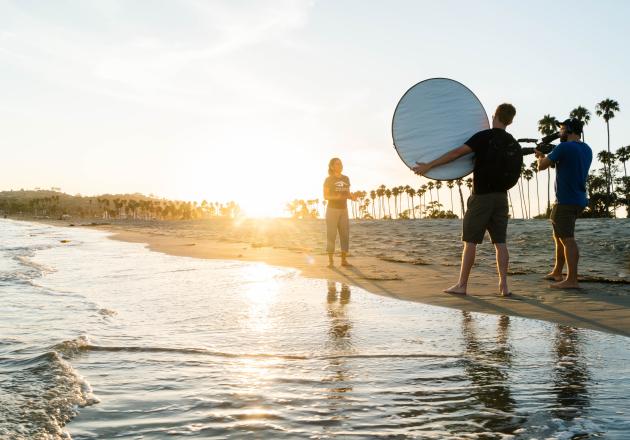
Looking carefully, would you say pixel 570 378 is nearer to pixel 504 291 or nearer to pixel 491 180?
pixel 504 291

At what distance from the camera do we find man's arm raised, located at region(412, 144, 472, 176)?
227 inches

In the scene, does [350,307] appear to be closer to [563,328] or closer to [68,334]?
[563,328]

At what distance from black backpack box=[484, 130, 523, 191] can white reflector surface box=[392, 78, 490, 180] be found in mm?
290

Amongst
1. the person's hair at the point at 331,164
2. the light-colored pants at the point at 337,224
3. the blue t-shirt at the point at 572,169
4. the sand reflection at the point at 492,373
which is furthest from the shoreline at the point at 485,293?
the person's hair at the point at 331,164

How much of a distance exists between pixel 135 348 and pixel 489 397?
2251 mm

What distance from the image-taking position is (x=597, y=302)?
17.0 feet

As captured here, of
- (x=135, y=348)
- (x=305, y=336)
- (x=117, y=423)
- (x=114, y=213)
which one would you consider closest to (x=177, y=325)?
(x=135, y=348)

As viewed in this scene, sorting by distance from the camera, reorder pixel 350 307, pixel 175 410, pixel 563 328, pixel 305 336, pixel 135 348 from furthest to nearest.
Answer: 1. pixel 350 307
2. pixel 563 328
3. pixel 305 336
4. pixel 135 348
5. pixel 175 410

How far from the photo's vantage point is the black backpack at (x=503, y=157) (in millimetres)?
5699

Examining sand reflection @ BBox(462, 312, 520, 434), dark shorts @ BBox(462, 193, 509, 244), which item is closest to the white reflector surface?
dark shorts @ BBox(462, 193, 509, 244)

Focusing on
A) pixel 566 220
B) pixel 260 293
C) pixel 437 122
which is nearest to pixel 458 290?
pixel 566 220

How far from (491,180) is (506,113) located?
0.77 metres

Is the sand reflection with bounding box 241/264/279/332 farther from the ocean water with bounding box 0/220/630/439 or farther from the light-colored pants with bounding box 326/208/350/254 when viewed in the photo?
the light-colored pants with bounding box 326/208/350/254

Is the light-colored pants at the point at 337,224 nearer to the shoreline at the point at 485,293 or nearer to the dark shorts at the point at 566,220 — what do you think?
the shoreline at the point at 485,293
